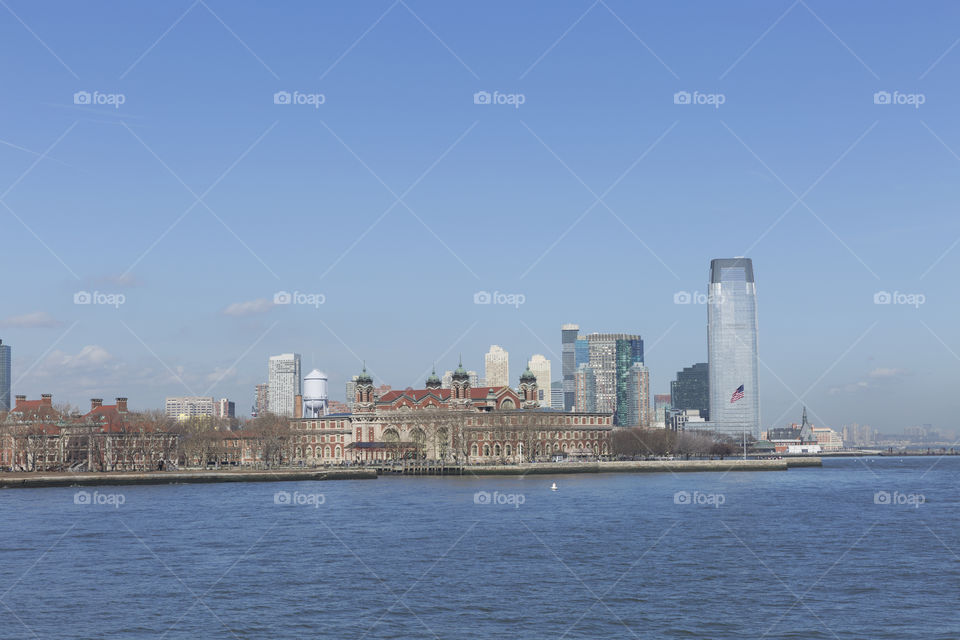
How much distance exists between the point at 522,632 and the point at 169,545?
98.9ft

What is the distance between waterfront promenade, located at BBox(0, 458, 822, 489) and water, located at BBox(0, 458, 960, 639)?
126 ft

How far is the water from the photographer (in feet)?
131

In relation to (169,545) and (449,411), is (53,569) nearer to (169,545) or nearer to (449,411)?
(169,545)

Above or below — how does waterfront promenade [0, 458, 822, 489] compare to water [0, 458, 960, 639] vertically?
below

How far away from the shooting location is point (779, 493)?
113312 millimetres

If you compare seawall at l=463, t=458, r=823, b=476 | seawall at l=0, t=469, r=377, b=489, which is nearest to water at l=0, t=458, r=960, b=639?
seawall at l=0, t=469, r=377, b=489

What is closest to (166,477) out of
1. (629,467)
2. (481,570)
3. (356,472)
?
(356,472)

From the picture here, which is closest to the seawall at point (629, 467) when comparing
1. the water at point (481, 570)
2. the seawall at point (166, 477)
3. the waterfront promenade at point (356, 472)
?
the waterfront promenade at point (356, 472)

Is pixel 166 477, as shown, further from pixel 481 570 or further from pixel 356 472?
pixel 481 570

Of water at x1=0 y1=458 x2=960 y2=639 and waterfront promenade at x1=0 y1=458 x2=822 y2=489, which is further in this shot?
waterfront promenade at x1=0 y1=458 x2=822 y2=489

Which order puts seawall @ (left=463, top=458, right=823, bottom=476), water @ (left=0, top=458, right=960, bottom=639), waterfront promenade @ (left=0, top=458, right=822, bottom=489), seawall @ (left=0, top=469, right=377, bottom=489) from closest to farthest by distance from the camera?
water @ (left=0, top=458, right=960, bottom=639) → seawall @ (left=0, top=469, right=377, bottom=489) → waterfront promenade @ (left=0, top=458, right=822, bottom=489) → seawall @ (left=463, top=458, right=823, bottom=476)

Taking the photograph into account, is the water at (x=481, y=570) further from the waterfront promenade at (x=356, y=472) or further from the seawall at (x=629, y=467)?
the seawall at (x=629, y=467)

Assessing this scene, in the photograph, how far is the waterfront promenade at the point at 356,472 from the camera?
13075cm

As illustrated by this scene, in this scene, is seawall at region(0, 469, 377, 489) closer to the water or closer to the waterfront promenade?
the waterfront promenade
